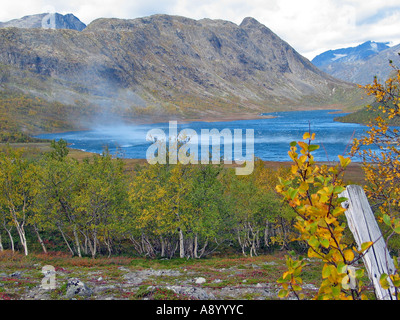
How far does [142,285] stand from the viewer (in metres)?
15.8

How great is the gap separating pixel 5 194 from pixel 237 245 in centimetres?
2964

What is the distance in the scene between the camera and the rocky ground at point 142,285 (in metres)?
13.1

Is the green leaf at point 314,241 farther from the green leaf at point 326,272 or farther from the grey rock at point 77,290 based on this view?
the grey rock at point 77,290

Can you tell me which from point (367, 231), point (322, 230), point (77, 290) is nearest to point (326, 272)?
point (322, 230)

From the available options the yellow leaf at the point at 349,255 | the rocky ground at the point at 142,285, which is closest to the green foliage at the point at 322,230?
the yellow leaf at the point at 349,255

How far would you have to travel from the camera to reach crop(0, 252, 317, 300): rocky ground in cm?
1313

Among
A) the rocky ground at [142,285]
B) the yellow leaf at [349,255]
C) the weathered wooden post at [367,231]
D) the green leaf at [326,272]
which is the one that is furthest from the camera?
the rocky ground at [142,285]

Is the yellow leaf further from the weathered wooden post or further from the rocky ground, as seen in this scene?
the rocky ground

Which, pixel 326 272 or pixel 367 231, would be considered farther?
pixel 367 231

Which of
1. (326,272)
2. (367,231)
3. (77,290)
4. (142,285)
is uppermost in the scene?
(367,231)

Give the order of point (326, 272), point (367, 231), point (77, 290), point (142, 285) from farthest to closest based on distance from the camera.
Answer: point (142, 285) < point (77, 290) < point (367, 231) < point (326, 272)

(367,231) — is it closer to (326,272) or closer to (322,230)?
(322,230)

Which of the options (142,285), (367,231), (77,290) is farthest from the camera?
(142,285)
